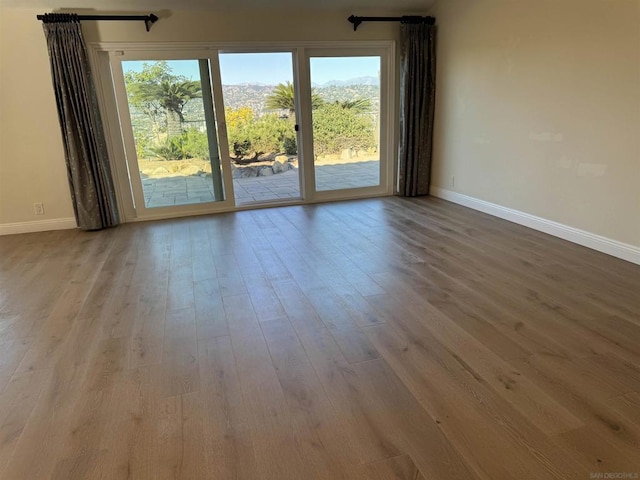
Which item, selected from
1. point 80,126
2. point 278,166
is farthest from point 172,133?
point 278,166

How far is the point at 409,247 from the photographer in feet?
12.3

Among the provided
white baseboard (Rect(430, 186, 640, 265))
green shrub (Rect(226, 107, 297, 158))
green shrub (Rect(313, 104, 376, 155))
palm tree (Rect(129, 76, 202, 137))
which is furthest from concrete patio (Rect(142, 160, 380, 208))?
white baseboard (Rect(430, 186, 640, 265))

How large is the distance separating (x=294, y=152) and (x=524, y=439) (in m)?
4.53

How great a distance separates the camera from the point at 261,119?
5.41 m

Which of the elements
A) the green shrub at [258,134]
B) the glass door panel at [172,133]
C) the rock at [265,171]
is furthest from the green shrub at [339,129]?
the glass door panel at [172,133]

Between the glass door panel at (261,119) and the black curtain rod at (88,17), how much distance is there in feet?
2.63

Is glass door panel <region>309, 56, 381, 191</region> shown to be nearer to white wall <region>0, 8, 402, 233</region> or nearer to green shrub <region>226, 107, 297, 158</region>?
green shrub <region>226, 107, 297, 158</region>

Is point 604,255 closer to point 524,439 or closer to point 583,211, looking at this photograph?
point 583,211

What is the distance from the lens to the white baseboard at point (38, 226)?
4.59m

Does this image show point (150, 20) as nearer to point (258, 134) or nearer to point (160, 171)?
point (160, 171)

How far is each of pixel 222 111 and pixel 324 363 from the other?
12.5ft

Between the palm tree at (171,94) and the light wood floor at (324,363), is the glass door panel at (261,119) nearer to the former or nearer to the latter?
the palm tree at (171,94)

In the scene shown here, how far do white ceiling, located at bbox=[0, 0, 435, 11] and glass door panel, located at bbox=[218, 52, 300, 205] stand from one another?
0.54 meters

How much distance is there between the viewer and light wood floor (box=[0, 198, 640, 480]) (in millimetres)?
1531
